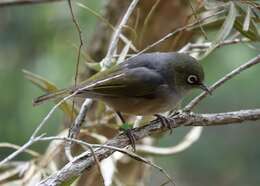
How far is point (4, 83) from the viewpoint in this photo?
13.8 ft

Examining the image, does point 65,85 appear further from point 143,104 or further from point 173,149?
point 143,104

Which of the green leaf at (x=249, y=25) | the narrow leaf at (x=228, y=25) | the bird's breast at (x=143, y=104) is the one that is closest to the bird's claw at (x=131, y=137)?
→ the bird's breast at (x=143, y=104)

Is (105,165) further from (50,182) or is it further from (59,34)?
(59,34)

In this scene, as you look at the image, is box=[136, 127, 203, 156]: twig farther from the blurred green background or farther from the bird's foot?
the blurred green background

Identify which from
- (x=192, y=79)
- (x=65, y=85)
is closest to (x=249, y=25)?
(x=192, y=79)

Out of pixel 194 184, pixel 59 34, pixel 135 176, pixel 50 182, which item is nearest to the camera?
pixel 50 182

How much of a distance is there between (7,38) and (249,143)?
2.02 meters

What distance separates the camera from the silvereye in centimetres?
260

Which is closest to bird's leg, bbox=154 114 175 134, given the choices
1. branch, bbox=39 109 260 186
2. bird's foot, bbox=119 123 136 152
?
branch, bbox=39 109 260 186

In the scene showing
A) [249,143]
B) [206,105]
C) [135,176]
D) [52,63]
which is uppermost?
[52,63]

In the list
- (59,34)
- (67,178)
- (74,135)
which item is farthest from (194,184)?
(67,178)

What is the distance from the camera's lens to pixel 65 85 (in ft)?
13.7

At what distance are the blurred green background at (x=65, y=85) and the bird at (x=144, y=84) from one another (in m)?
1.19

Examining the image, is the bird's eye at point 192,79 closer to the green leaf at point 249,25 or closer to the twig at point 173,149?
the twig at point 173,149
